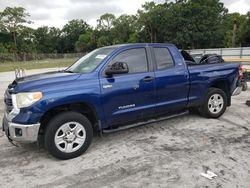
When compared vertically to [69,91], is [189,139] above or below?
below

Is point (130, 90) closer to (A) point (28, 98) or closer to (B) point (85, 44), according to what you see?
(A) point (28, 98)

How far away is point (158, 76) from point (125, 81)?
74 cm

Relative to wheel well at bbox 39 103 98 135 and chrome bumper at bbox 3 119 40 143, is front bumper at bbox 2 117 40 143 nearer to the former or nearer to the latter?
chrome bumper at bbox 3 119 40 143

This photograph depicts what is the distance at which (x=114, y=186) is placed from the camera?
3.32 m

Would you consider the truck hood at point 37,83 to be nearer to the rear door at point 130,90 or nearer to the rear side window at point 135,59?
the rear door at point 130,90

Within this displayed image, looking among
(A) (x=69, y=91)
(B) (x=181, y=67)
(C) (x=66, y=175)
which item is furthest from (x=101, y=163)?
(B) (x=181, y=67)

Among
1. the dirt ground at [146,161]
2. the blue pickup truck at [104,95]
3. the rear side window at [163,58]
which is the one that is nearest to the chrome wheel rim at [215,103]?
the blue pickup truck at [104,95]

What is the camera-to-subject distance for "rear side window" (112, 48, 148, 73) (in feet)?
15.6

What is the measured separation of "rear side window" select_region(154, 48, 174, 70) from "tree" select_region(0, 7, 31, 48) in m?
73.3

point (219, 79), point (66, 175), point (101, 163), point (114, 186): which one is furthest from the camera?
point (219, 79)

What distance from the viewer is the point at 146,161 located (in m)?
3.99

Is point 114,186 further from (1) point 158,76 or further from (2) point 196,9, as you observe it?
(2) point 196,9

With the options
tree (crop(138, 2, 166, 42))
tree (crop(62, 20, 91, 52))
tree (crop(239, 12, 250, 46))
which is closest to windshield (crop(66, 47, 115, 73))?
tree (crop(239, 12, 250, 46))

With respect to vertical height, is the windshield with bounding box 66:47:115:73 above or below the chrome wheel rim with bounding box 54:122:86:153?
above
